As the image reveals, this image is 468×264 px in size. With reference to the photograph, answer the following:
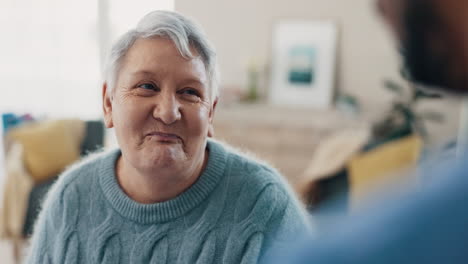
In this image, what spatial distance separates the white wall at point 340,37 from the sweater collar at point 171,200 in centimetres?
286

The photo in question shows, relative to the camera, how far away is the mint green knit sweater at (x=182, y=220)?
3.63ft

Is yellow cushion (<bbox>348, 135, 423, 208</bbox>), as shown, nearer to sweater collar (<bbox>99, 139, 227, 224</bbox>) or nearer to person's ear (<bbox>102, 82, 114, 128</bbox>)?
sweater collar (<bbox>99, 139, 227, 224</bbox>)

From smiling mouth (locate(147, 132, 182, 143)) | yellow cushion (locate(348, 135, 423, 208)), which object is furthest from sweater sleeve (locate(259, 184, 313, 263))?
yellow cushion (locate(348, 135, 423, 208))

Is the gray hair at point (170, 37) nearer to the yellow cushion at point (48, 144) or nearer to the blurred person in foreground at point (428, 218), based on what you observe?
the blurred person in foreground at point (428, 218)

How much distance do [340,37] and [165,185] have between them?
328 centimetres

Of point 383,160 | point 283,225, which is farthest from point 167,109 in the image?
point 383,160

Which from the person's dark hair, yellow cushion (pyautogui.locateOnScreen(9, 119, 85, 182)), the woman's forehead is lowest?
yellow cushion (pyautogui.locateOnScreen(9, 119, 85, 182))

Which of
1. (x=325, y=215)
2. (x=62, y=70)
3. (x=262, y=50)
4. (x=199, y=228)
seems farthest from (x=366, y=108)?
(x=325, y=215)

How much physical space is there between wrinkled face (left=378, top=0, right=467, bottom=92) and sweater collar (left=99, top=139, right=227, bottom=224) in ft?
2.71

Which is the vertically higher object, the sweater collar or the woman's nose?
the woman's nose

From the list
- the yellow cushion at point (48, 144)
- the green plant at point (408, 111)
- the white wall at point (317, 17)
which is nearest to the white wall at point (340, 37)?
the white wall at point (317, 17)

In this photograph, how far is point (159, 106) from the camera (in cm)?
106

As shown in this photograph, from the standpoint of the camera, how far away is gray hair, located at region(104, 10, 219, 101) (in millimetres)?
1054

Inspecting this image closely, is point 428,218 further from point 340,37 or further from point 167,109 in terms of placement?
point 340,37
